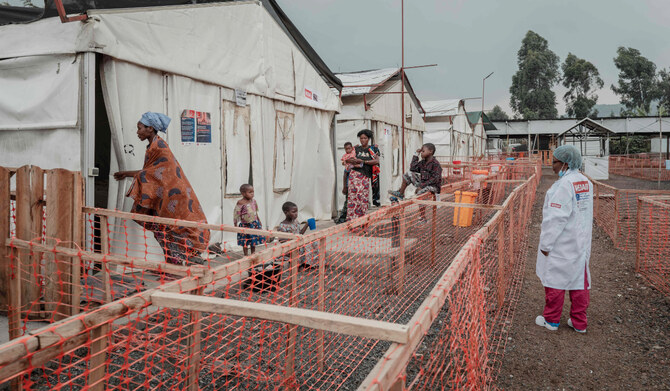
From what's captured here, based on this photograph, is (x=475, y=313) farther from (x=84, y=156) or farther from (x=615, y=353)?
(x=84, y=156)

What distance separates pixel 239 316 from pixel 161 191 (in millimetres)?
2169

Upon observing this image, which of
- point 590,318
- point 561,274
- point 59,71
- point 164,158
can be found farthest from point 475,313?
point 59,71

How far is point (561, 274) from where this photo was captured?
169 inches

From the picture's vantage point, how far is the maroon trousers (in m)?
4.28

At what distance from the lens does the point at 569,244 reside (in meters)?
4.30

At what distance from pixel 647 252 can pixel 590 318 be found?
8.60 ft

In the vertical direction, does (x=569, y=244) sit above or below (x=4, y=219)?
below

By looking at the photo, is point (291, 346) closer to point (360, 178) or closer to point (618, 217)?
point (360, 178)

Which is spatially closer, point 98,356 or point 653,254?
point 98,356

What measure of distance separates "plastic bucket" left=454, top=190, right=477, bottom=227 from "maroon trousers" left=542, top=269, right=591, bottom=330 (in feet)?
14.5

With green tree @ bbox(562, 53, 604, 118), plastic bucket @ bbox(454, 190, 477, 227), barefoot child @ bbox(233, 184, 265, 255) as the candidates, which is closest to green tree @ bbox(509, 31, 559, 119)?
green tree @ bbox(562, 53, 604, 118)

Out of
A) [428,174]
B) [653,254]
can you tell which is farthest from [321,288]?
[653,254]

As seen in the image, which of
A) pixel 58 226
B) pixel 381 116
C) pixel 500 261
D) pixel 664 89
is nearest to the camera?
pixel 58 226

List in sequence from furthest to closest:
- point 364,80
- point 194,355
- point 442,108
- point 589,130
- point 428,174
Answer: point 589,130 → point 442,108 → point 364,80 → point 428,174 → point 194,355
